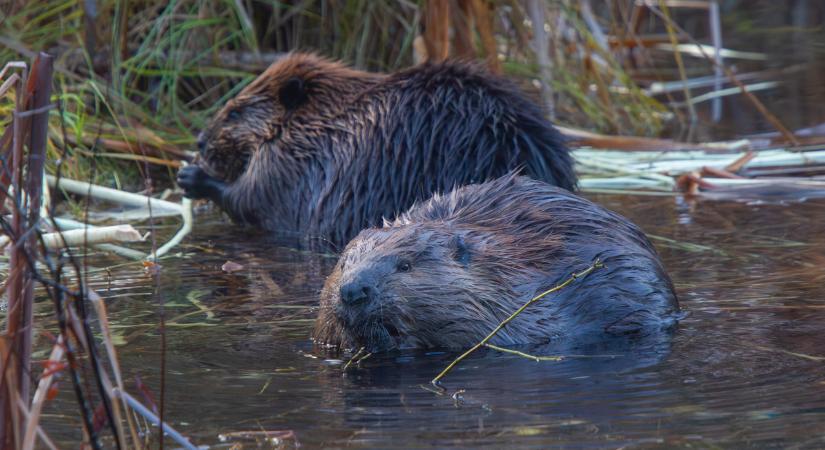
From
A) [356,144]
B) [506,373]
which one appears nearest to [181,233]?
[356,144]

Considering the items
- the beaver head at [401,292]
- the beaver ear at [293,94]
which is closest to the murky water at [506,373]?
the beaver head at [401,292]

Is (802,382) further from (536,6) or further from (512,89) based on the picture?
(536,6)

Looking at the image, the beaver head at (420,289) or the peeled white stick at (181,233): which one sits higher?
the beaver head at (420,289)

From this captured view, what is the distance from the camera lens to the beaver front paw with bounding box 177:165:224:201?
6.07 meters

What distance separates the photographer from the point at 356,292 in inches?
138

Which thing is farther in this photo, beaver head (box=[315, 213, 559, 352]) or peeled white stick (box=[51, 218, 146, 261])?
peeled white stick (box=[51, 218, 146, 261])

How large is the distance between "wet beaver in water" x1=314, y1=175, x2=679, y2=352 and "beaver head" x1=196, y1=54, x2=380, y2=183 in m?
1.79

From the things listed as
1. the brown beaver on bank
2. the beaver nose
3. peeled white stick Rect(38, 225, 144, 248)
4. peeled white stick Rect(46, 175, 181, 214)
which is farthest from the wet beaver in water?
peeled white stick Rect(46, 175, 181, 214)

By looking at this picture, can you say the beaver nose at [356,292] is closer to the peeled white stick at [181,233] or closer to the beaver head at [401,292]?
the beaver head at [401,292]

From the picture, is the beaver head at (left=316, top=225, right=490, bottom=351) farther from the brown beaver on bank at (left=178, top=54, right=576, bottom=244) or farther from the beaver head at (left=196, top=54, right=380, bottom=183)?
the beaver head at (left=196, top=54, right=380, bottom=183)

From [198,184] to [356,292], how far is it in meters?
2.74

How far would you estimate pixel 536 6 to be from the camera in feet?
22.6

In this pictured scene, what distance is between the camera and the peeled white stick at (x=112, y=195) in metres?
5.43

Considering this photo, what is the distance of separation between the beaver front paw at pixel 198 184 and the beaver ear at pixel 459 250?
2529mm
